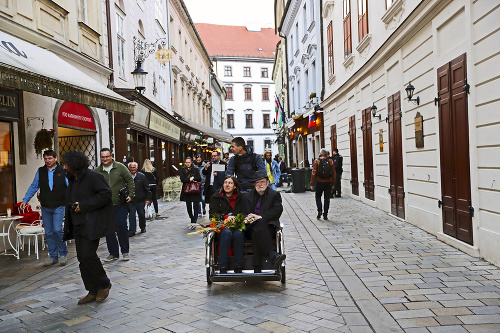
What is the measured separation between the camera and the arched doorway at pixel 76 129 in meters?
11.3

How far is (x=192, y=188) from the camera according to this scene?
443 inches

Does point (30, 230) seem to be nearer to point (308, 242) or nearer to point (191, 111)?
point (308, 242)

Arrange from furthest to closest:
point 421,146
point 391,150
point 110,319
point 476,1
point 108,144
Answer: point 108,144
point 391,150
point 421,146
point 476,1
point 110,319

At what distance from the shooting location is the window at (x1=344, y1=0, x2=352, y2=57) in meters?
16.0

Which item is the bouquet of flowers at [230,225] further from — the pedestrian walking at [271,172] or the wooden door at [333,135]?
the wooden door at [333,135]

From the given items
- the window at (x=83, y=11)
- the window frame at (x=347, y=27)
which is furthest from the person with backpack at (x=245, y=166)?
the window frame at (x=347, y=27)

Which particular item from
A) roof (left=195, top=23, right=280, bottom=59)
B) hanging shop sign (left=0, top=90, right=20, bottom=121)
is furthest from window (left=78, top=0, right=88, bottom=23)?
roof (left=195, top=23, right=280, bottom=59)

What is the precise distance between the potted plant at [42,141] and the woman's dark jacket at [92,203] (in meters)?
4.36

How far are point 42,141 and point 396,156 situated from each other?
7.65 m

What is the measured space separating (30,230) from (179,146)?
21.4 meters

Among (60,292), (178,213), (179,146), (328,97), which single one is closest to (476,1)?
(60,292)

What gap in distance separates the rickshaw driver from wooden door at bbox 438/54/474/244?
3.08 m

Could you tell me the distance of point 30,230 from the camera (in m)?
7.89

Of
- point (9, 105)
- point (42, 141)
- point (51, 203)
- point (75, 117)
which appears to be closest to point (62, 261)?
point (51, 203)
